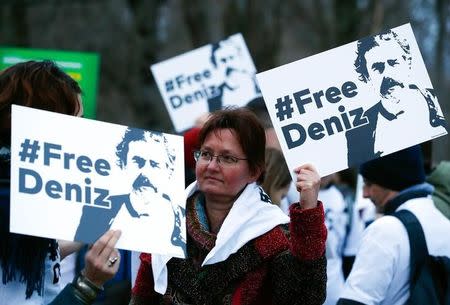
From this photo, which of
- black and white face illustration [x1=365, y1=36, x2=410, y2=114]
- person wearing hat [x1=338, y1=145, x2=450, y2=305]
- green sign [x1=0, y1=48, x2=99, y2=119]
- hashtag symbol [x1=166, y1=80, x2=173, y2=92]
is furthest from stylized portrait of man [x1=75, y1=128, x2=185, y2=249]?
green sign [x1=0, y1=48, x2=99, y2=119]

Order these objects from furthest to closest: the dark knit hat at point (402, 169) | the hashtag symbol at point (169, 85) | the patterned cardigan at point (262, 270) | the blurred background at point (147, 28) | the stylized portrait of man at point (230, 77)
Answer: the blurred background at point (147, 28)
the hashtag symbol at point (169, 85)
the stylized portrait of man at point (230, 77)
the dark knit hat at point (402, 169)
the patterned cardigan at point (262, 270)

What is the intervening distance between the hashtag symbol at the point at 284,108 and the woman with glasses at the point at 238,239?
0.43 ft

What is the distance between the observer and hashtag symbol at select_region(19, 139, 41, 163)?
110 inches

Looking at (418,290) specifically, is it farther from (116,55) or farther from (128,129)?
(116,55)

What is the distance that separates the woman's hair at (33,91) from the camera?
9.71ft

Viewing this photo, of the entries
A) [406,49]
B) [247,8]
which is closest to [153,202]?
[406,49]

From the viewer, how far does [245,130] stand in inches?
137

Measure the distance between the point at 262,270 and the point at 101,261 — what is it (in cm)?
75

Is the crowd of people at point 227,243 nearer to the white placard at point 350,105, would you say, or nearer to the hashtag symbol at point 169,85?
the white placard at point 350,105

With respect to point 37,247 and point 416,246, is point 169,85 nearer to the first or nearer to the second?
point 416,246

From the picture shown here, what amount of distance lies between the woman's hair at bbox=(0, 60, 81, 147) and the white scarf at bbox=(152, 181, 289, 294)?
697 mm

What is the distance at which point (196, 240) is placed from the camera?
3.34 m

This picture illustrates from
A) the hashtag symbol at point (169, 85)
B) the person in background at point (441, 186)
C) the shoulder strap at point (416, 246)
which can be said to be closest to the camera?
the shoulder strap at point (416, 246)

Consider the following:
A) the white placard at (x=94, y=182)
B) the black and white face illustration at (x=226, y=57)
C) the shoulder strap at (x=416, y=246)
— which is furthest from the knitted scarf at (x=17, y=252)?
the black and white face illustration at (x=226, y=57)
